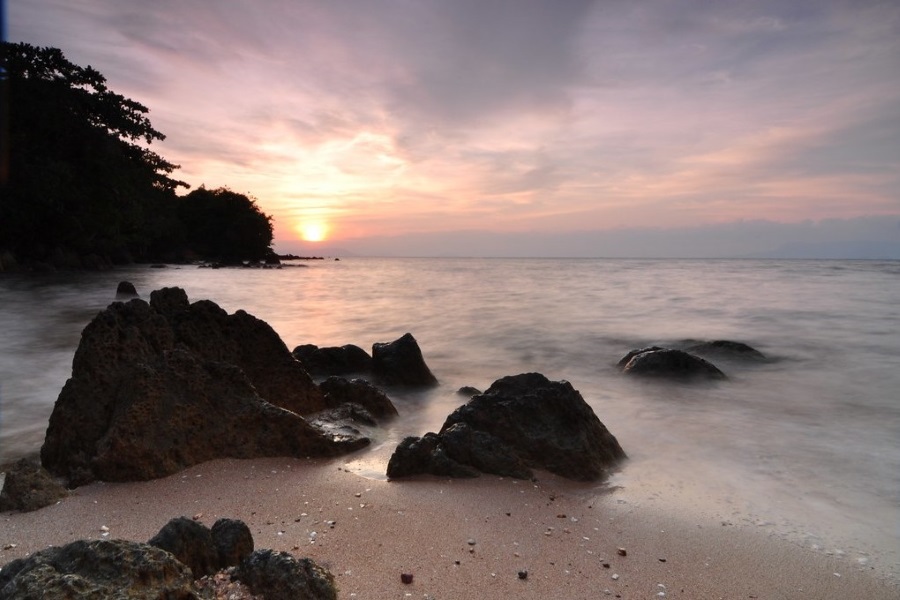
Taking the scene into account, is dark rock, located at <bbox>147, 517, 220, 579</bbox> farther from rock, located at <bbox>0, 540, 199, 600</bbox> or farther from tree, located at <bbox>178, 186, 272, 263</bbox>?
tree, located at <bbox>178, 186, 272, 263</bbox>

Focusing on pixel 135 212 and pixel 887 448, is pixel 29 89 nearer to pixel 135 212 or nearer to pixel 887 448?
pixel 135 212

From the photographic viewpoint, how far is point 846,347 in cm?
1196

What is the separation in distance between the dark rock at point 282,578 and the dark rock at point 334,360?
537 cm

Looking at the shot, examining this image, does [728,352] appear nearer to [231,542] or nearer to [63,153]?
[231,542]

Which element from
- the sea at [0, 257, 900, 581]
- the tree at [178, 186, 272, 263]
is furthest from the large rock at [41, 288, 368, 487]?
the tree at [178, 186, 272, 263]

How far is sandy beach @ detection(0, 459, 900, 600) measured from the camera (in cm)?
270

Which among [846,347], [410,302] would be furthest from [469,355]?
[410,302]

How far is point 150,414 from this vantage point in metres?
3.93

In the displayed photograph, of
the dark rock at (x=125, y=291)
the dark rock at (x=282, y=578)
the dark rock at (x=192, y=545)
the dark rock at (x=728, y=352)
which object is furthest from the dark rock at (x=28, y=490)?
the dark rock at (x=125, y=291)

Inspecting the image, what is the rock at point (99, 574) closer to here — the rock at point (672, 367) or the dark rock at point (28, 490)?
the dark rock at point (28, 490)

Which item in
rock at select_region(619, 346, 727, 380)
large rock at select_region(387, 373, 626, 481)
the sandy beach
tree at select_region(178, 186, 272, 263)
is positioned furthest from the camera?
tree at select_region(178, 186, 272, 263)

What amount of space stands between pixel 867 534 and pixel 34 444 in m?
6.37

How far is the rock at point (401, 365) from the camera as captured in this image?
7.33 metres

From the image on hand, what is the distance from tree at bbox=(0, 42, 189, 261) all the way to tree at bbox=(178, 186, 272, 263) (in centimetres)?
4094
